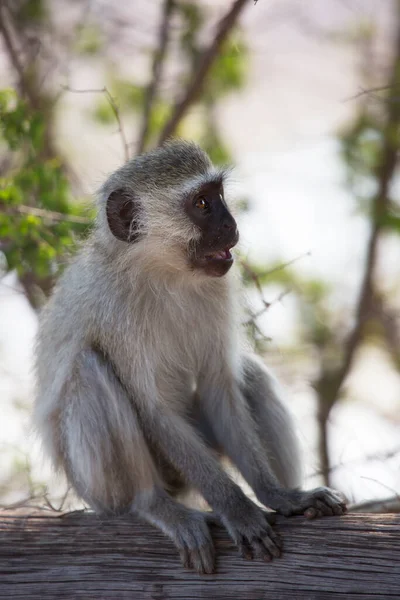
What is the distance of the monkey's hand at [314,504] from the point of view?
13.9 feet

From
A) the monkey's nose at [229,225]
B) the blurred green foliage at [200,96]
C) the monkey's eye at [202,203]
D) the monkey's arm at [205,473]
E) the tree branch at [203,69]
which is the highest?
the blurred green foliage at [200,96]

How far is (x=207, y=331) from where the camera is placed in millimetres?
4887

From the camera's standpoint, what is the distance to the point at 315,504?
4281mm

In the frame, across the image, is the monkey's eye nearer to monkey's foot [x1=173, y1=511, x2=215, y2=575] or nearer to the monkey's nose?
the monkey's nose

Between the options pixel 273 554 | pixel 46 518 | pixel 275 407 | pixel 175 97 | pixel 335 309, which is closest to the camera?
pixel 273 554

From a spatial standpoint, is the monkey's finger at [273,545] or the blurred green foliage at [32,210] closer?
the monkey's finger at [273,545]

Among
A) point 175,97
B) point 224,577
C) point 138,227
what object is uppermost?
point 175,97

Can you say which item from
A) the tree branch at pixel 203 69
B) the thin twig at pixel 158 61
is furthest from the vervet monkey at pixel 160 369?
the thin twig at pixel 158 61

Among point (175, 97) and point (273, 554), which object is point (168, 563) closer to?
point (273, 554)

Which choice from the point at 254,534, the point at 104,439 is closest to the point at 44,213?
the point at 104,439

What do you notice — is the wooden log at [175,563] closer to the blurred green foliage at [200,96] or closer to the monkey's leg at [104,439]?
the monkey's leg at [104,439]

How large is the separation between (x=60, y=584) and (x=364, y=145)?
18.3 feet

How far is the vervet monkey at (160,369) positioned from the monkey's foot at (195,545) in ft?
0.04

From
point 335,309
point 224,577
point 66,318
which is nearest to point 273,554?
point 224,577
